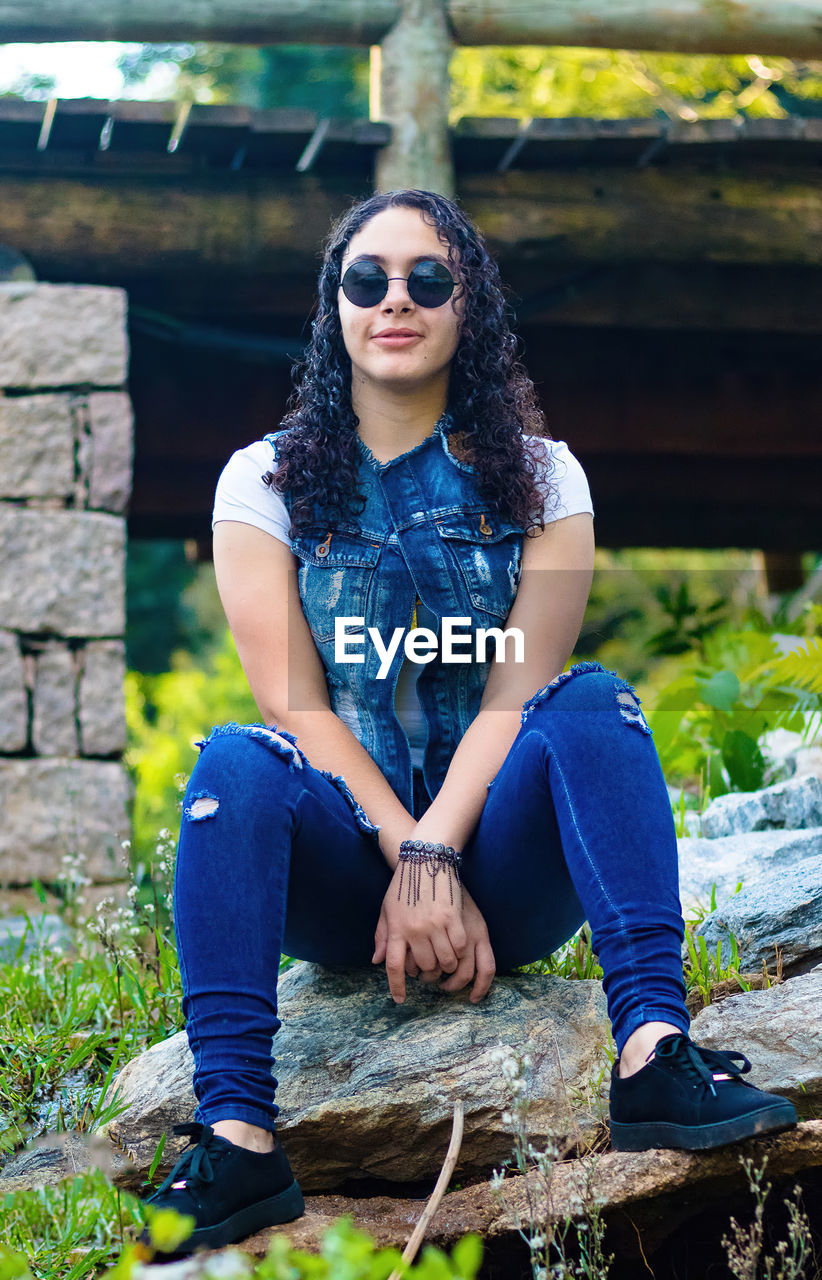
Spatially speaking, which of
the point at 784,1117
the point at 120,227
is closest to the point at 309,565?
the point at 784,1117

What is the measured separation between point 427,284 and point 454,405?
256mm

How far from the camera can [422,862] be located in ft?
6.09

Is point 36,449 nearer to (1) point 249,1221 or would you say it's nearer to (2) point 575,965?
(2) point 575,965

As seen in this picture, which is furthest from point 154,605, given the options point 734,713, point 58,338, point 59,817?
point 734,713

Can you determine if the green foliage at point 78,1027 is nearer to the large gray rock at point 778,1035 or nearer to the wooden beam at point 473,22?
the large gray rock at point 778,1035

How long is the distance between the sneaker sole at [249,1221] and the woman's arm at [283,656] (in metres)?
0.60

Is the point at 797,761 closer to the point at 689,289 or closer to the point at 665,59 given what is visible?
the point at 689,289

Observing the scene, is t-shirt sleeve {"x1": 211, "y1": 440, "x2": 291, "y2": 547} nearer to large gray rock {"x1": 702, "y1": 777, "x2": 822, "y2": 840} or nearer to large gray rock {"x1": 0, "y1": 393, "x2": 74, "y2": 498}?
large gray rock {"x1": 702, "y1": 777, "x2": 822, "y2": 840}

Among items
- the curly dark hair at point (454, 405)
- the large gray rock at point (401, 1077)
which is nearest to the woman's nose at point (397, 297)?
the curly dark hair at point (454, 405)

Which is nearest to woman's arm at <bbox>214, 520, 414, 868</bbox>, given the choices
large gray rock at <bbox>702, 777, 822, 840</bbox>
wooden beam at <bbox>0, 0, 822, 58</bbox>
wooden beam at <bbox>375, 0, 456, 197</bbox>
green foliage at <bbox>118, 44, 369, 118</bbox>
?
large gray rock at <bbox>702, 777, 822, 840</bbox>

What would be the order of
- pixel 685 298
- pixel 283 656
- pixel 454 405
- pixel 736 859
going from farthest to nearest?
pixel 685 298
pixel 736 859
pixel 454 405
pixel 283 656

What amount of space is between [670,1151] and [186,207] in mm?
3429

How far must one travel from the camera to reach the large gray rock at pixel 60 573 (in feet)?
12.2

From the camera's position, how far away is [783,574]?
25.6ft
